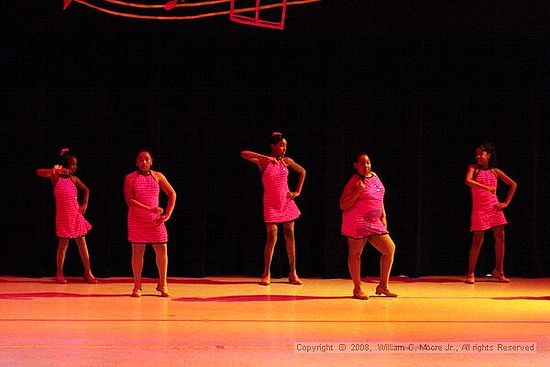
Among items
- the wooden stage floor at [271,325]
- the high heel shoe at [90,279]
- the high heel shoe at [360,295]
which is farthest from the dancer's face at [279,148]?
the high heel shoe at [90,279]

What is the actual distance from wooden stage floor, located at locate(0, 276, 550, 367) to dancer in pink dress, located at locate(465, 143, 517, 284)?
339 millimetres

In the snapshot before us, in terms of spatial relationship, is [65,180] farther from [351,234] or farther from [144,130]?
[351,234]

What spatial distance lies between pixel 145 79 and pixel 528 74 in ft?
12.9

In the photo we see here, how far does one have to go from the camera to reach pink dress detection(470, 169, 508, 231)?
10500 millimetres

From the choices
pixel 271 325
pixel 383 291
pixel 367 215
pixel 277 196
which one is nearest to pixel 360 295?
pixel 383 291

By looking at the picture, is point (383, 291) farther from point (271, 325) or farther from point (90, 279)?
point (90, 279)

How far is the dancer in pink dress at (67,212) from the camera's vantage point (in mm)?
10195

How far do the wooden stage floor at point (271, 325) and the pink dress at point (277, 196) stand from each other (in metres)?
0.67

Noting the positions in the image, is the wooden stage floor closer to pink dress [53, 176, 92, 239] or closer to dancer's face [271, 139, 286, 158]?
pink dress [53, 176, 92, 239]

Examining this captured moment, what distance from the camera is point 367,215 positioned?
883 cm

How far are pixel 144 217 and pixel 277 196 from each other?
1.65 meters

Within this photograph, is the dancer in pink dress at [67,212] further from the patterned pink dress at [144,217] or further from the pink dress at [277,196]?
the pink dress at [277,196]

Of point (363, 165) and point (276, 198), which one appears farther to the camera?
point (276, 198)

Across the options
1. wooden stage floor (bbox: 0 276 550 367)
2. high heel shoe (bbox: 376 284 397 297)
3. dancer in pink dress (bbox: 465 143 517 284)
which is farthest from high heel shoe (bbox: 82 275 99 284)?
dancer in pink dress (bbox: 465 143 517 284)
